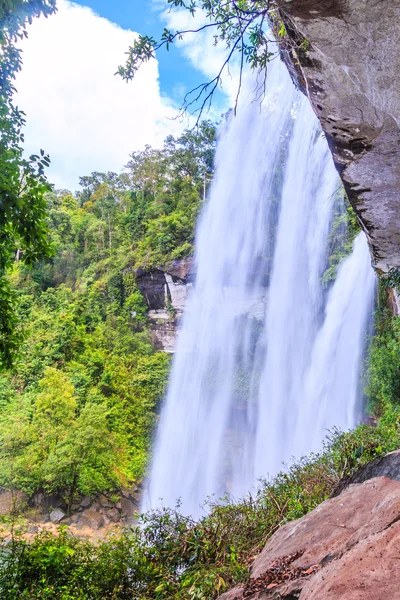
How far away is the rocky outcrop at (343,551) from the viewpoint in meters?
1.74

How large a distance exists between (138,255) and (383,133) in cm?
1733

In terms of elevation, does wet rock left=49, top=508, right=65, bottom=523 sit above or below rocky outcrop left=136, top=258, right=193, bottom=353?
below

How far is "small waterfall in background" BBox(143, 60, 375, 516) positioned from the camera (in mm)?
12641

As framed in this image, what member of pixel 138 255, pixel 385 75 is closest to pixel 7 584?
pixel 385 75

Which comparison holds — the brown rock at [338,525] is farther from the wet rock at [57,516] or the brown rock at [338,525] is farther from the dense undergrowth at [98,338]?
the wet rock at [57,516]

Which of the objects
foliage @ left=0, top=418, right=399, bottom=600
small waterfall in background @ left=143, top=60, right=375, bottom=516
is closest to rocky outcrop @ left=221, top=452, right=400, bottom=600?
foliage @ left=0, top=418, right=399, bottom=600

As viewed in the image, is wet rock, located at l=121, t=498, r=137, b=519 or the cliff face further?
wet rock, located at l=121, t=498, r=137, b=519

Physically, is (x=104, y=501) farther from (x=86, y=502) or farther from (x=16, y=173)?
(x=16, y=173)

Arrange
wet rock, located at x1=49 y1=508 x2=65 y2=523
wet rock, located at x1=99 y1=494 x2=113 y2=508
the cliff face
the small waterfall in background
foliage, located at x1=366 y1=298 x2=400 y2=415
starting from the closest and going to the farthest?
the cliff face
foliage, located at x1=366 y1=298 x2=400 y2=415
wet rock, located at x1=49 y1=508 x2=65 y2=523
wet rock, located at x1=99 y1=494 x2=113 y2=508
the small waterfall in background

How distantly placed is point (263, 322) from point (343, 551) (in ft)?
46.5

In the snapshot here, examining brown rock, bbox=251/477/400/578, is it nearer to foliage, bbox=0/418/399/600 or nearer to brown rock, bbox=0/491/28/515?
foliage, bbox=0/418/399/600

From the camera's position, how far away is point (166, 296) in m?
18.4

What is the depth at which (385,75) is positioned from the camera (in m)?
2.13

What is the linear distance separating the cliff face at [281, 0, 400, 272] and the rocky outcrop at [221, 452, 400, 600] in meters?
2.46
